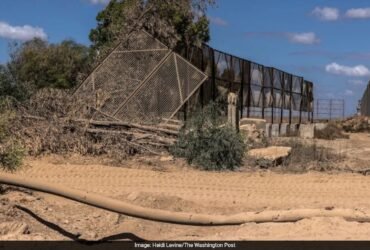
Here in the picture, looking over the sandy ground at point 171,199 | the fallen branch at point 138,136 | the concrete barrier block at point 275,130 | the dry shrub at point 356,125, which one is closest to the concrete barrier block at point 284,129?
the concrete barrier block at point 275,130

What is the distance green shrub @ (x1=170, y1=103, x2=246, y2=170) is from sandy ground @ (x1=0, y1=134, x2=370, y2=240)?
0.46 meters

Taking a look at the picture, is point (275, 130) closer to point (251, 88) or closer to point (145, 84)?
point (251, 88)

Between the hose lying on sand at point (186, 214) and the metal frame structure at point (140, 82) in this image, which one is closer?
the hose lying on sand at point (186, 214)

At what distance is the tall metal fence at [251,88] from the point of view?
23.0m

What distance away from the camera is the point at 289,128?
116 ft

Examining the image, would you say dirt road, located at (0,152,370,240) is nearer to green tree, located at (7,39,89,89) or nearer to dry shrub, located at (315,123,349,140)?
dry shrub, located at (315,123,349,140)

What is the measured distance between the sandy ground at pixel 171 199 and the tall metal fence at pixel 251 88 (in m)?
5.66

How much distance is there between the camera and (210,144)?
16953 millimetres

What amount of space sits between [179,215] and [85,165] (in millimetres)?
8473

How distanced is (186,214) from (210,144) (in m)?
8.56

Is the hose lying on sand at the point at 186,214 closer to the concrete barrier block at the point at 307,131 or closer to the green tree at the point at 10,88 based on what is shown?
the green tree at the point at 10,88

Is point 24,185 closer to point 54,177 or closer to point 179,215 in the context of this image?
point 179,215

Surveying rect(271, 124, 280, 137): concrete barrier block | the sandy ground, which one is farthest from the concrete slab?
rect(271, 124, 280, 137): concrete barrier block

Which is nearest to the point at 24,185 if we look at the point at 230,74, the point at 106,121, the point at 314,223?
the point at 314,223
